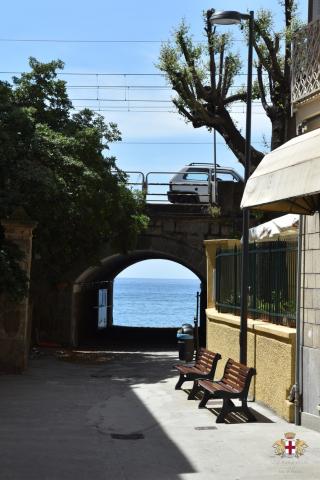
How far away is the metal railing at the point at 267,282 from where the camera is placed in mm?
11203

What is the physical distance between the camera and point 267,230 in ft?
47.2

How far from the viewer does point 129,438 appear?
9.20 metres

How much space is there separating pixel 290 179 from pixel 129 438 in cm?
369

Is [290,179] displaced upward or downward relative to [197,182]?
downward

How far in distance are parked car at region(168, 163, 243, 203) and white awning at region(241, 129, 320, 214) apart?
52.0ft

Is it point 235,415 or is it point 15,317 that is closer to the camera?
point 235,415

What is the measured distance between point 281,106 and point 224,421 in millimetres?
11910

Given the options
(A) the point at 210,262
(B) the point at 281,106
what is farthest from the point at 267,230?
(B) the point at 281,106

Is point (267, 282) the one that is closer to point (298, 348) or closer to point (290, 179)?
point (298, 348)

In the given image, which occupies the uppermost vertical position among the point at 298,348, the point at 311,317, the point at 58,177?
the point at 58,177

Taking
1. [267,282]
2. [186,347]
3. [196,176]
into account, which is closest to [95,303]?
[196,176]

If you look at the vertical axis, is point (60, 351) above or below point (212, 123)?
below

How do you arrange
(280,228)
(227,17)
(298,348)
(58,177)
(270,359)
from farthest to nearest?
(58,177)
(280,228)
(227,17)
(270,359)
(298,348)

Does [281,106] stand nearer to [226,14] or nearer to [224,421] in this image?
[226,14]
